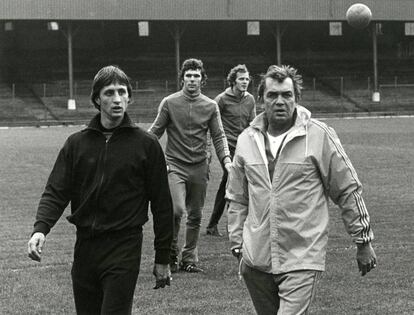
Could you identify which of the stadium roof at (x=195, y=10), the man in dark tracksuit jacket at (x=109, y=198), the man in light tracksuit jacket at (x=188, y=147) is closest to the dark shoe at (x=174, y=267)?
the man in light tracksuit jacket at (x=188, y=147)

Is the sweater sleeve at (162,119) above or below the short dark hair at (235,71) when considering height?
below

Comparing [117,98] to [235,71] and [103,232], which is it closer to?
[103,232]

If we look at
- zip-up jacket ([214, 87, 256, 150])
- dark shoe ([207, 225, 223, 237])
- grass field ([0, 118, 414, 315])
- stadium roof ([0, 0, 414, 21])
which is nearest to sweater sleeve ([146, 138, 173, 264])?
grass field ([0, 118, 414, 315])

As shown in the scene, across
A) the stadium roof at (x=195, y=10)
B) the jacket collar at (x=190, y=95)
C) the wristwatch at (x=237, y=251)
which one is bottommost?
the wristwatch at (x=237, y=251)

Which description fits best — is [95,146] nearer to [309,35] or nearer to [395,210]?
[395,210]

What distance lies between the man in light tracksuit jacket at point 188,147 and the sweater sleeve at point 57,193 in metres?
3.91

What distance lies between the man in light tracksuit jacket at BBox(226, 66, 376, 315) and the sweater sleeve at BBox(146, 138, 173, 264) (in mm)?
447

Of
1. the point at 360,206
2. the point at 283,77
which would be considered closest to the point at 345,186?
the point at 360,206

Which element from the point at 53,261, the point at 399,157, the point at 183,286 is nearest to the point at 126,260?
the point at 183,286

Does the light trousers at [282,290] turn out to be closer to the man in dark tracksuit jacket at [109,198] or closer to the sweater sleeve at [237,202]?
the sweater sleeve at [237,202]

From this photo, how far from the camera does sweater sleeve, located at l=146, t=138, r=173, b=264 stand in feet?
18.9

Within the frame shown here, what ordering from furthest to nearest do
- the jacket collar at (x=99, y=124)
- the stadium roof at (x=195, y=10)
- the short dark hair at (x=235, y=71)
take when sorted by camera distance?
the stadium roof at (x=195, y=10) → the short dark hair at (x=235, y=71) → the jacket collar at (x=99, y=124)

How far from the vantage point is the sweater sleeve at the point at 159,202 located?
5.76 meters

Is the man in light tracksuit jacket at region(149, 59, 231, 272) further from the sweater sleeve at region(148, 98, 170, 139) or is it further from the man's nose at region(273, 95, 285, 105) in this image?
the man's nose at region(273, 95, 285, 105)
